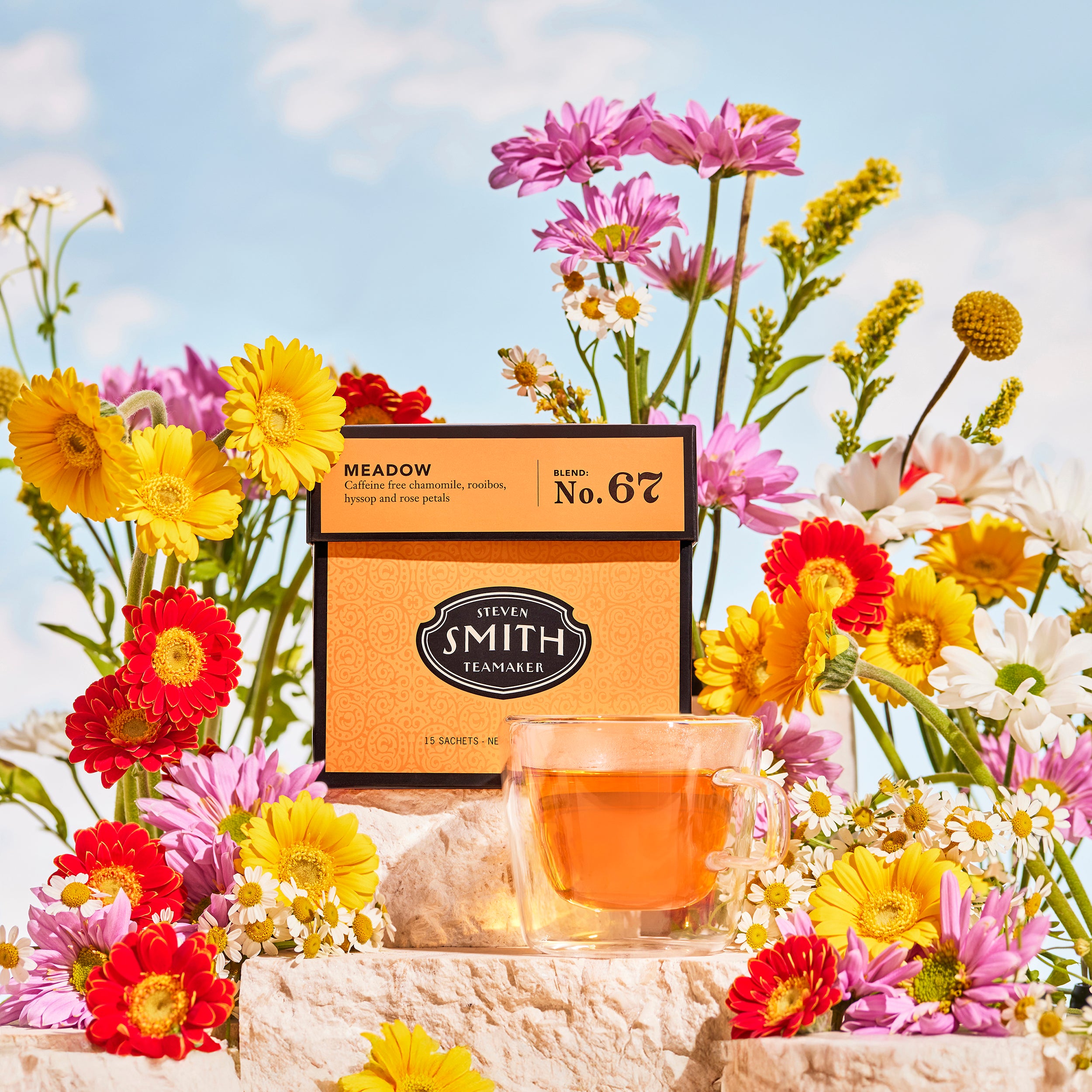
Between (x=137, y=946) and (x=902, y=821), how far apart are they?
498mm

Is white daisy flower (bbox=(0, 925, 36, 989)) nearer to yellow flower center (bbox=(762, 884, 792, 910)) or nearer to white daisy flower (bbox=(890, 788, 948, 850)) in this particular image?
yellow flower center (bbox=(762, 884, 792, 910))

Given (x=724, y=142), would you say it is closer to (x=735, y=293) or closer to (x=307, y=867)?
(x=735, y=293)

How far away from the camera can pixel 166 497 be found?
2.31ft

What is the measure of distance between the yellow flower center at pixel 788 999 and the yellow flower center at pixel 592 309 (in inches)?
19.9

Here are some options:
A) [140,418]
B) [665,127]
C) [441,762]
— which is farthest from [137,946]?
[665,127]

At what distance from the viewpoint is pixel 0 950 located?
2.19 feet

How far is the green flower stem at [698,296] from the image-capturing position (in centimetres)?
89

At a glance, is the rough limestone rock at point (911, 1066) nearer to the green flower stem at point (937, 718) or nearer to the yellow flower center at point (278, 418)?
the green flower stem at point (937, 718)

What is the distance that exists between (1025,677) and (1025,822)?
10 cm

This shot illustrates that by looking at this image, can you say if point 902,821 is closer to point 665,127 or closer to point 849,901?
point 849,901

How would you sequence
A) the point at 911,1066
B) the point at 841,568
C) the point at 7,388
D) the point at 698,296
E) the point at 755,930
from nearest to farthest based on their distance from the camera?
the point at 911,1066
the point at 755,930
the point at 841,568
the point at 698,296
the point at 7,388

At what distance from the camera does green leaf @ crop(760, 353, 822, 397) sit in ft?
3.21

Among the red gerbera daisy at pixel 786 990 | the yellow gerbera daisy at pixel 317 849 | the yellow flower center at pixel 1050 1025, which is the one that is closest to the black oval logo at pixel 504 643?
the yellow gerbera daisy at pixel 317 849

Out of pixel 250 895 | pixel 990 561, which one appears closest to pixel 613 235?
pixel 990 561
